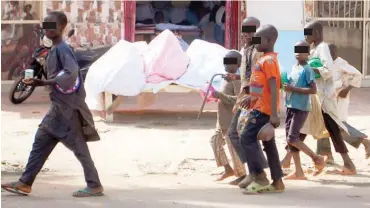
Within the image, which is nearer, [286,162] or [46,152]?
[46,152]

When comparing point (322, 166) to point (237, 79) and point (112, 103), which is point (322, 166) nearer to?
point (237, 79)

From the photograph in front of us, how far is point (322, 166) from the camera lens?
841 centimetres

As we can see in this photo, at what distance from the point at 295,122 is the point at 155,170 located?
5.25 ft

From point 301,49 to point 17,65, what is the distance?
7611 mm

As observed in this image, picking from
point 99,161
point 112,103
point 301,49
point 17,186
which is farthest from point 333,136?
point 112,103

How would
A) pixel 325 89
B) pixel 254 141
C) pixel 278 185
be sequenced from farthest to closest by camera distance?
pixel 325 89, pixel 278 185, pixel 254 141

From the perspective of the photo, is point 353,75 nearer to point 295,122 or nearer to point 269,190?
point 295,122

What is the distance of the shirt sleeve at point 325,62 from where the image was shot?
8492mm

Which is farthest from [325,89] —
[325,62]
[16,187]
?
[16,187]

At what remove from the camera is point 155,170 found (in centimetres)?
907

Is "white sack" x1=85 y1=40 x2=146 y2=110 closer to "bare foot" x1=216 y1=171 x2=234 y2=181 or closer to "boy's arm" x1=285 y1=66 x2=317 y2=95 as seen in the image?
"bare foot" x1=216 y1=171 x2=234 y2=181

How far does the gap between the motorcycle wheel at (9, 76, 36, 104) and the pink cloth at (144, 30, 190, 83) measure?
2.35 metres

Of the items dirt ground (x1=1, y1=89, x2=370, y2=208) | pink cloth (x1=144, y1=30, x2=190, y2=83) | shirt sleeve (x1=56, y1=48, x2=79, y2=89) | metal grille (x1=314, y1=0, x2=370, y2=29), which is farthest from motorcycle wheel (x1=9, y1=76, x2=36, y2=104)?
shirt sleeve (x1=56, y1=48, x2=79, y2=89)

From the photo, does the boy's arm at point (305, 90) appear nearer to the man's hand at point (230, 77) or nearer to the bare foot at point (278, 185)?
the man's hand at point (230, 77)
